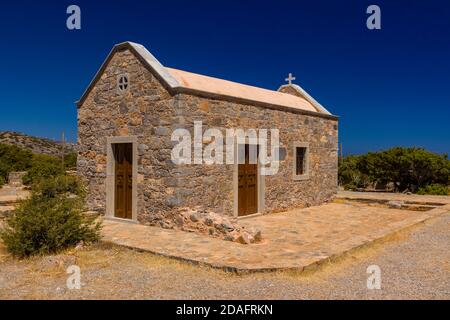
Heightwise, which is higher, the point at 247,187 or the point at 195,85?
the point at 195,85

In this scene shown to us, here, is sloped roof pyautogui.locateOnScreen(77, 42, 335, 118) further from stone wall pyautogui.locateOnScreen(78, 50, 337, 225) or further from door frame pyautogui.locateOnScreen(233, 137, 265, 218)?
door frame pyautogui.locateOnScreen(233, 137, 265, 218)

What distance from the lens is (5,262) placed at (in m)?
5.79

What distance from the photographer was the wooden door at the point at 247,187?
971 centimetres

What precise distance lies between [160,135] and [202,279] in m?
4.13

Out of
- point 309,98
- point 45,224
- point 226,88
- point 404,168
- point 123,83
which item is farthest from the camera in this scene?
point 404,168

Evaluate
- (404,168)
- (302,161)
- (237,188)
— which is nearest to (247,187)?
(237,188)

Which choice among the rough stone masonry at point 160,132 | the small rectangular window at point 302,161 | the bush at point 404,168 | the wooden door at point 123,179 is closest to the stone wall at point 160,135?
the rough stone masonry at point 160,132

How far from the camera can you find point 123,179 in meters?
9.22

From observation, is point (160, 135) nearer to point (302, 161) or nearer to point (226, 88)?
point (226, 88)

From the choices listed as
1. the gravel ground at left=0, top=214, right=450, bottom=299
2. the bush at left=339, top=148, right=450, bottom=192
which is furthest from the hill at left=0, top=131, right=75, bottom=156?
the gravel ground at left=0, top=214, right=450, bottom=299

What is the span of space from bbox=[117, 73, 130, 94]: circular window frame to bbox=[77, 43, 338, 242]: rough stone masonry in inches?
3.0

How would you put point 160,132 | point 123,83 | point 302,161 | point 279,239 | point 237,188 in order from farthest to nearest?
point 302,161 < point 237,188 < point 123,83 < point 160,132 < point 279,239

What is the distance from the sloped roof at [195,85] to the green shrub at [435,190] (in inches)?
352

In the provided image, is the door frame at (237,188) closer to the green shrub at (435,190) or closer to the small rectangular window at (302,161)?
the small rectangular window at (302,161)
